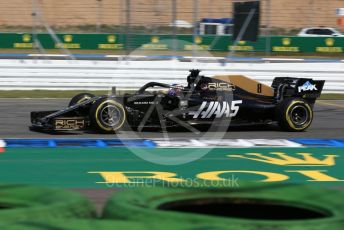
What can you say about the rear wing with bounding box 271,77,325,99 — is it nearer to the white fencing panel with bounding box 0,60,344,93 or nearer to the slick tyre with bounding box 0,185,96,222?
the white fencing panel with bounding box 0,60,344,93

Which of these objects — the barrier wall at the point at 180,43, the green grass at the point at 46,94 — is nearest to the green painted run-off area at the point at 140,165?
the green grass at the point at 46,94

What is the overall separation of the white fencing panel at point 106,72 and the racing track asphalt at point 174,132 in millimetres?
2531

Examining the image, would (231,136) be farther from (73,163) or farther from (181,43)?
(181,43)

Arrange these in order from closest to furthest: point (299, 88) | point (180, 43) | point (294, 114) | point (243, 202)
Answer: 1. point (243, 202)
2. point (294, 114)
3. point (299, 88)
4. point (180, 43)

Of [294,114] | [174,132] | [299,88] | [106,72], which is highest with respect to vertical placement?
[299,88]

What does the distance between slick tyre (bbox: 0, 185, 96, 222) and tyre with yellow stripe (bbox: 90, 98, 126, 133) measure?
23.6 feet

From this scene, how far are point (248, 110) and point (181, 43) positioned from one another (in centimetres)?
1003

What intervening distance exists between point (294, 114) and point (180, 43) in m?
9.68

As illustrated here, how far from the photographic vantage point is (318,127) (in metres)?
12.6

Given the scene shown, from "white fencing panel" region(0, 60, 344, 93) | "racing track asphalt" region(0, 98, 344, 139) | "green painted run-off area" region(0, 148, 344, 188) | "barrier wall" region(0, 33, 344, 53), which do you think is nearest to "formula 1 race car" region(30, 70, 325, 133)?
"racing track asphalt" region(0, 98, 344, 139)

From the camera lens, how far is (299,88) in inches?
471

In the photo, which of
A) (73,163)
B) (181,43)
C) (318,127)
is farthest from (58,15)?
(73,163)

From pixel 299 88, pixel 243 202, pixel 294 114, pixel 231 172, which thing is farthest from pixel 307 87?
pixel 243 202

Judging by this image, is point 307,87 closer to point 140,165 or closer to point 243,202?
point 140,165
